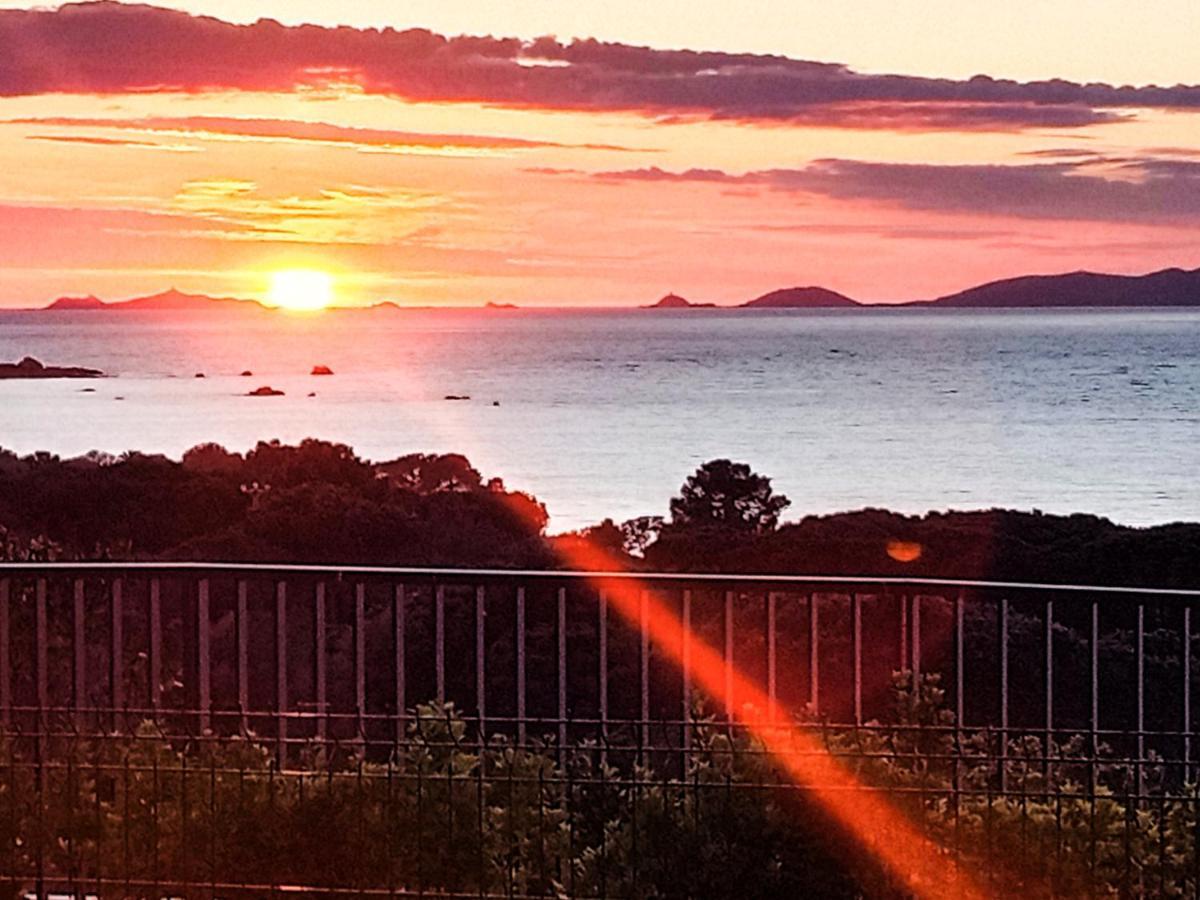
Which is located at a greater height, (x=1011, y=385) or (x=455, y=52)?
(x=455, y=52)

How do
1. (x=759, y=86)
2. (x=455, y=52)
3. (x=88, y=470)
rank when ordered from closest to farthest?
(x=455, y=52) → (x=88, y=470) → (x=759, y=86)

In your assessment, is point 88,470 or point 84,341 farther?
point 84,341

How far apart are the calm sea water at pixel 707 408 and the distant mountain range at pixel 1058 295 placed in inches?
113

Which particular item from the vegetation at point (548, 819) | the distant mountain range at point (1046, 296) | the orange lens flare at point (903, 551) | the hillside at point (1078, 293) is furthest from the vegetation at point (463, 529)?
the hillside at point (1078, 293)

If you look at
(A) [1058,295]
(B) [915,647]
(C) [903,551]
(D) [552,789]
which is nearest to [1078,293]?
(A) [1058,295]

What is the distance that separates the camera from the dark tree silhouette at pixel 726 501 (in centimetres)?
2872

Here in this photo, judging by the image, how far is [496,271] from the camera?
60.9 metres

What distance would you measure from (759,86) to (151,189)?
21.0m

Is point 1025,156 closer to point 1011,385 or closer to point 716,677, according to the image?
point 1011,385

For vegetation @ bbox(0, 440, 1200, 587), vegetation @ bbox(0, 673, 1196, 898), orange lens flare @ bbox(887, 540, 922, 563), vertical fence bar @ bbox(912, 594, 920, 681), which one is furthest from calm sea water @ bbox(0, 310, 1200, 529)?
vegetation @ bbox(0, 673, 1196, 898)

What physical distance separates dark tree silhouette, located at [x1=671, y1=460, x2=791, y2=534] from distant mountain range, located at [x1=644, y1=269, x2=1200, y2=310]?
35536 mm

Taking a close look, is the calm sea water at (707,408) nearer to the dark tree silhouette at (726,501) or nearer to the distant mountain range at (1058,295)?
the distant mountain range at (1058,295)

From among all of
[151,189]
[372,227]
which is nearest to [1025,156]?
[372,227]

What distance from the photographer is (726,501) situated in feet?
100
